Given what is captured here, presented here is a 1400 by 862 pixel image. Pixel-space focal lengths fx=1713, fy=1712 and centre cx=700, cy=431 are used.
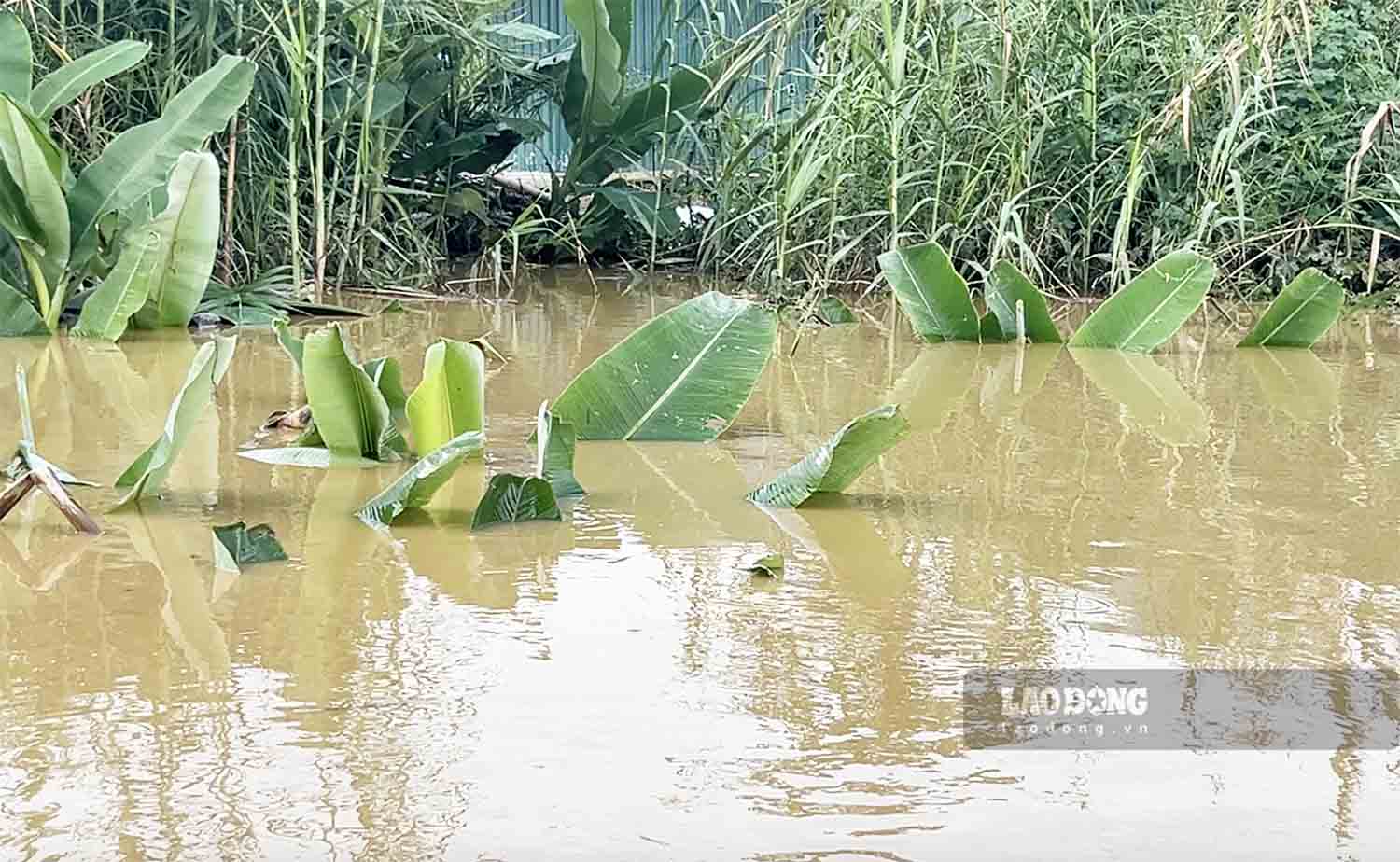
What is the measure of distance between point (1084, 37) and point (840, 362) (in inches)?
72.0

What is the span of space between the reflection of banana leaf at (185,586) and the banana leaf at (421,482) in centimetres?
21

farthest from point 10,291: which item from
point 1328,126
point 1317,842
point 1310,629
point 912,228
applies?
point 1328,126

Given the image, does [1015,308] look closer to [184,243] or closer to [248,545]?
[184,243]

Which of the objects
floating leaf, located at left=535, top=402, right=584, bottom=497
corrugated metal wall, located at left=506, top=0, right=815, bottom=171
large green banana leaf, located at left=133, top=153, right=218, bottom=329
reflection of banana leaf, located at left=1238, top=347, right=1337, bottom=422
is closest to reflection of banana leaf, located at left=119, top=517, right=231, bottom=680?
floating leaf, located at left=535, top=402, right=584, bottom=497

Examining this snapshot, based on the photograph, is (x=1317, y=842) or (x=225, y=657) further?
(x=225, y=657)

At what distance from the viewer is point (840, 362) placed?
3.89 meters

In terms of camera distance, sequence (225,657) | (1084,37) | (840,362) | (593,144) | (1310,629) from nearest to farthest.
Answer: (225,657), (1310,629), (840,362), (1084,37), (593,144)

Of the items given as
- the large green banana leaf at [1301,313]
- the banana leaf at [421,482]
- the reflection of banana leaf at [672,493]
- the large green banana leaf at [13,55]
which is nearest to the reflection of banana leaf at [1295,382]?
the large green banana leaf at [1301,313]

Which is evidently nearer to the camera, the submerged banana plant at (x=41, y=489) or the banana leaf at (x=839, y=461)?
the submerged banana plant at (x=41, y=489)

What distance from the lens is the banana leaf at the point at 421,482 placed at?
2.13 m

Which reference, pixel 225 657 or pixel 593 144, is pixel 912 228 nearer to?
pixel 593 144

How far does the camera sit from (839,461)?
2332mm

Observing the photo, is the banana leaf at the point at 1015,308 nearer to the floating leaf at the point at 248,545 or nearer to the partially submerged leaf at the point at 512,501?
the partially submerged leaf at the point at 512,501

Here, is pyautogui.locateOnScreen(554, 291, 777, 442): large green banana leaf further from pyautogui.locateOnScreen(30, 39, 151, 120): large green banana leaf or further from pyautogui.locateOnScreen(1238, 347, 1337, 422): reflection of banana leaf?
pyautogui.locateOnScreen(30, 39, 151, 120): large green banana leaf
